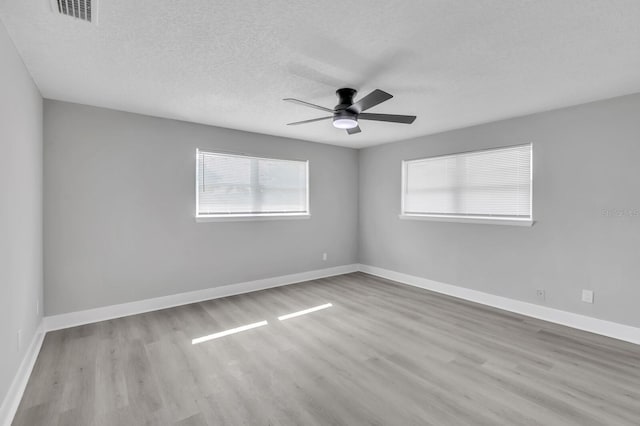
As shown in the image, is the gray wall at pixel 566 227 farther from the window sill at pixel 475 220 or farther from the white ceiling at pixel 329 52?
the white ceiling at pixel 329 52

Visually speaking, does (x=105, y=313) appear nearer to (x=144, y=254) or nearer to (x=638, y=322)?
(x=144, y=254)

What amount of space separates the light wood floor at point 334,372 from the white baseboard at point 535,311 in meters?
0.15

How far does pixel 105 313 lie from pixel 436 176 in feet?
16.1

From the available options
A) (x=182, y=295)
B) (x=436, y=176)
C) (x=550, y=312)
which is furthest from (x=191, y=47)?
(x=550, y=312)

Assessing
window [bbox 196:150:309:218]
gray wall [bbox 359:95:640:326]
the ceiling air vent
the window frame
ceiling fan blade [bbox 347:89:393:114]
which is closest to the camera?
the ceiling air vent

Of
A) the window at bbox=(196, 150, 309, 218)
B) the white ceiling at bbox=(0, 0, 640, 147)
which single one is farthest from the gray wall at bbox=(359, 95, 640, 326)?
the window at bbox=(196, 150, 309, 218)

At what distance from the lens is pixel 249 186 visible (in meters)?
4.65

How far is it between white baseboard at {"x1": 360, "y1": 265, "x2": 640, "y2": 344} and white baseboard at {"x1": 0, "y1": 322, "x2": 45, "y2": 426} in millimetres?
4653

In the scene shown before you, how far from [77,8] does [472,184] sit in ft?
14.8

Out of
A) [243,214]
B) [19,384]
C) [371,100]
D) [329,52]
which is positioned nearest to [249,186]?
[243,214]

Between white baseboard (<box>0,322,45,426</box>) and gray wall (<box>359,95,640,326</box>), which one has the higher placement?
gray wall (<box>359,95,640,326</box>)

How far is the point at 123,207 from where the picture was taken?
3.59m

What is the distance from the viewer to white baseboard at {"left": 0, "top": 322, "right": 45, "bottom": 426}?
5.97 feet

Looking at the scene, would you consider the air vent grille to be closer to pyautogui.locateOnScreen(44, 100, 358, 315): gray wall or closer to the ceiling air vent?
the ceiling air vent
